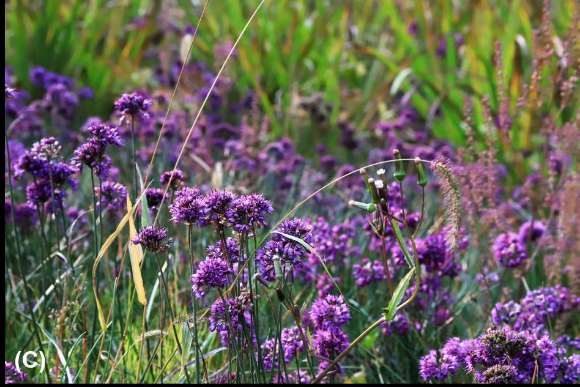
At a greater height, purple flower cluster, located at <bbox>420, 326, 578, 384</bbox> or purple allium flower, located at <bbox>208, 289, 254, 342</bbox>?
purple allium flower, located at <bbox>208, 289, 254, 342</bbox>

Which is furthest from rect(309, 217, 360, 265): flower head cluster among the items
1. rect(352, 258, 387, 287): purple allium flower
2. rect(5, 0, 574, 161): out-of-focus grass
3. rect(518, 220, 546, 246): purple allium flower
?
rect(5, 0, 574, 161): out-of-focus grass

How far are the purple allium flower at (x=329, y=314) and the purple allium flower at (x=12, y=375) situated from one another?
784 mm

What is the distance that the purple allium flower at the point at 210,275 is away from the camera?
1.47m

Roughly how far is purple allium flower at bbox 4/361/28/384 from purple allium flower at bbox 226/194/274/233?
2.63 feet

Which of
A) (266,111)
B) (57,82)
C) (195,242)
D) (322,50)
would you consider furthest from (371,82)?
(195,242)

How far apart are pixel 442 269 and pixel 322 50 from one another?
13.3 ft

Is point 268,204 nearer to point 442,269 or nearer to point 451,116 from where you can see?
point 442,269

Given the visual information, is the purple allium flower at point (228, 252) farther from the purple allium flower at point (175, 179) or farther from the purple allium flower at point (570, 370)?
the purple allium flower at point (570, 370)

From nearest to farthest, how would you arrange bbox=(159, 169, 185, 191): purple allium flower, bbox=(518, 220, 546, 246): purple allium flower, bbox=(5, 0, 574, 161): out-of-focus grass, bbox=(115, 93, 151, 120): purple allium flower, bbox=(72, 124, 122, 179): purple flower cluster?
bbox=(72, 124, 122, 179): purple flower cluster, bbox=(115, 93, 151, 120): purple allium flower, bbox=(159, 169, 185, 191): purple allium flower, bbox=(518, 220, 546, 246): purple allium flower, bbox=(5, 0, 574, 161): out-of-focus grass

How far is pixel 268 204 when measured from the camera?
1518mm

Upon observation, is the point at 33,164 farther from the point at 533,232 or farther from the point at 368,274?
the point at 533,232

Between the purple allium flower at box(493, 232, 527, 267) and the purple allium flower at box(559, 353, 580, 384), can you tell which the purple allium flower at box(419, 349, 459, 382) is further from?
the purple allium flower at box(493, 232, 527, 267)

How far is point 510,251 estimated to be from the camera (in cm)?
254

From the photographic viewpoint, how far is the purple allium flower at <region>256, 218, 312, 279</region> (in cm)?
150
